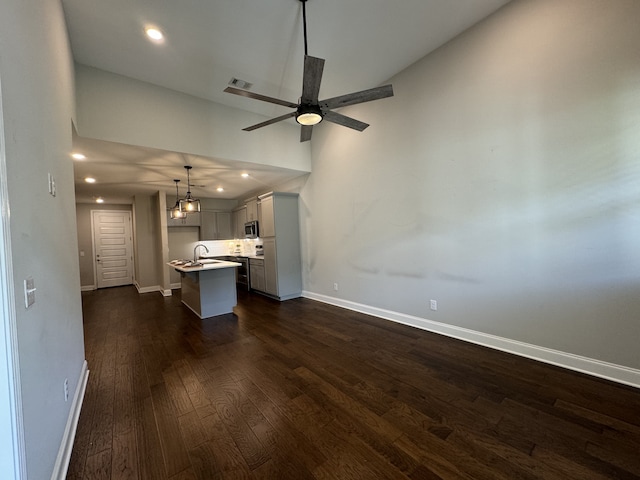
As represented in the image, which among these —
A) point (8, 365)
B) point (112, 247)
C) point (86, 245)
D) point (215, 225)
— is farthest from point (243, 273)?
point (8, 365)

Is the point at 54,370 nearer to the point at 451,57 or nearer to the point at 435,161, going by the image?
the point at 435,161

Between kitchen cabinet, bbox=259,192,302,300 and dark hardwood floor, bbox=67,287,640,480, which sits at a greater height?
kitchen cabinet, bbox=259,192,302,300

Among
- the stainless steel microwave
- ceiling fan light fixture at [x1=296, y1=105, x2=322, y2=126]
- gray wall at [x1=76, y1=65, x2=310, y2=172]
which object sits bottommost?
the stainless steel microwave

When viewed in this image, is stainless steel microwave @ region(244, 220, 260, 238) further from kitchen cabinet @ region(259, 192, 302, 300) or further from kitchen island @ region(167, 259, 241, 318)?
kitchen island @ region(167, 259, 241, 318)

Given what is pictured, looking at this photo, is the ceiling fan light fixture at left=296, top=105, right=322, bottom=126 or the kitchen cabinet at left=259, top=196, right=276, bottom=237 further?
the kitchen cabinet at left=259, top=196, right=276, bottom=237

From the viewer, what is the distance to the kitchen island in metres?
4.24

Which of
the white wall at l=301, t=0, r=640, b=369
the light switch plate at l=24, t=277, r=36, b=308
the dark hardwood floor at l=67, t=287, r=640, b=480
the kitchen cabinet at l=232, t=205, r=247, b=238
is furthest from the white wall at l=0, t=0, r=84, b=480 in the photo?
the kitchen cabinet at l=232, t=205, r=247, b=238

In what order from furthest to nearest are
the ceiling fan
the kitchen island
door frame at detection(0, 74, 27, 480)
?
the kitchen island, the ceiling fan, door frame at detection(0, 74, 27, 480)

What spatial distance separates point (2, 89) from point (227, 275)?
149 inches

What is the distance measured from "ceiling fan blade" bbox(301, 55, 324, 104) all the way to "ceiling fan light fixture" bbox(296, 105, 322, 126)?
0.17 feet

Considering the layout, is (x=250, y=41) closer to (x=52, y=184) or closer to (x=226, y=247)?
(x=52, y=184)

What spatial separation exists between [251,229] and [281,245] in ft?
4.43

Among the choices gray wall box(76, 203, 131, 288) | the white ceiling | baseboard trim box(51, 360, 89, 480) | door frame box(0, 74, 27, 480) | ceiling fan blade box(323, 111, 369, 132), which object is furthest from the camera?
gray wall box(76, 203, 131, 288)

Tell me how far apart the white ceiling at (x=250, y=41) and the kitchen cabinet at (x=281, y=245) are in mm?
1827
